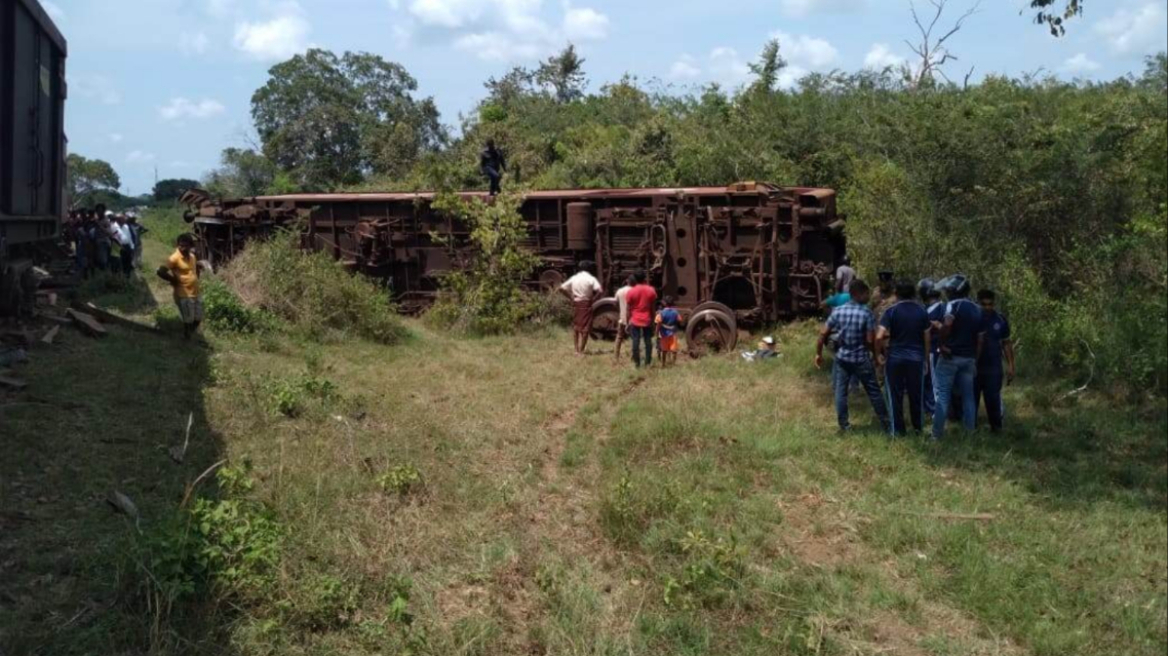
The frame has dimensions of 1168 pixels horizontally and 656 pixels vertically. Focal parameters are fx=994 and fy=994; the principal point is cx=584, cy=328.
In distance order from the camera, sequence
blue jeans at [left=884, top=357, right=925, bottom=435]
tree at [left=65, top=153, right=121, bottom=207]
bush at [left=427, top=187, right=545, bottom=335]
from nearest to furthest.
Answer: blue jeans at [left=884, top=357, right=925, bottom=435] < bush at [left=427, top=187, right=545, bottom=335] < tree at [left=65, top=153, right=121, bottom=207]

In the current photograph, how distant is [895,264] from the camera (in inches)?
538

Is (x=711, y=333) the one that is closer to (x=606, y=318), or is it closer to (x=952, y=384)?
(x=606, y=318)

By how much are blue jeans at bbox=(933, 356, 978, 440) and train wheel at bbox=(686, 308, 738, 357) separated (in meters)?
5.92

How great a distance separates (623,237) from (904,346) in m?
8.32

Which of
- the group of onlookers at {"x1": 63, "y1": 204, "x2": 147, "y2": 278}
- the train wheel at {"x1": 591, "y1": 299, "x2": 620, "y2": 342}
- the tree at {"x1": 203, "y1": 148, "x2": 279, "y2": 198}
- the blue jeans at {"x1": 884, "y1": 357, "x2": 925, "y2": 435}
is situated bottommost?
the blue jeans at {"x1": 884, "y1": 357, "x2": 925, "y2": 435}

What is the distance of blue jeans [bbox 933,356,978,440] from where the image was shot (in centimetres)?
883

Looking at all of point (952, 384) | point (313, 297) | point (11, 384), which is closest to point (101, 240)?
point (313, 297)

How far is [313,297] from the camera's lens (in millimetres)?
14578

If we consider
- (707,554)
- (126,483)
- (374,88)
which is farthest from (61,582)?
(374,88)

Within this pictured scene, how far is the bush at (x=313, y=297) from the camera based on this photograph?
47.3 feet

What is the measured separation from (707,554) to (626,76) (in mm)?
35449

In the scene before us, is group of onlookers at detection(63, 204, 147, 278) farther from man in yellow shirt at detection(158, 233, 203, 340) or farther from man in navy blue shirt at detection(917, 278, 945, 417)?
man in navy blue shirt at detection(917, 278, 945, 417)

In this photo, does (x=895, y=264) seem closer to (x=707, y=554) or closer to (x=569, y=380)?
(x=569, y=380)

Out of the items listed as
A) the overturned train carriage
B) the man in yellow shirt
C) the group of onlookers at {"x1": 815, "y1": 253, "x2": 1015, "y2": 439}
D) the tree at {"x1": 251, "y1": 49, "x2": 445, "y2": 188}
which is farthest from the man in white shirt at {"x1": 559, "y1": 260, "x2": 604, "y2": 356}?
the tree at {"x1": 251, "y1": 49, "x2": 445, "y2": 188}
